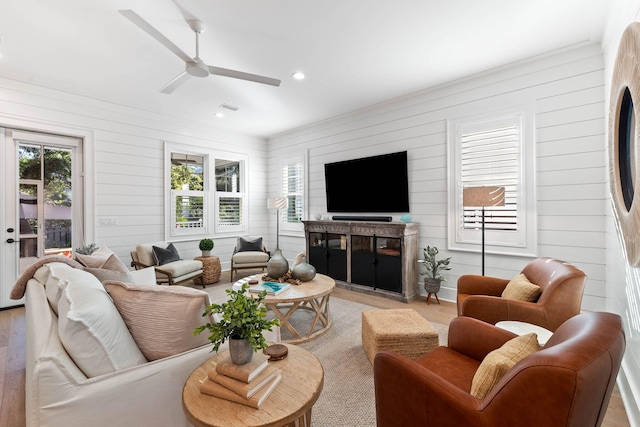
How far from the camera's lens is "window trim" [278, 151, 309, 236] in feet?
18.8

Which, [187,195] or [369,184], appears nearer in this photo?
[369,184]

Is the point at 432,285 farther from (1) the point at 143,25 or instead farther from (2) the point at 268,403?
(1) the point at 143,25

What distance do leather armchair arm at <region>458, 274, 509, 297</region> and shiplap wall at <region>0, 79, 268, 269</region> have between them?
4574 mm

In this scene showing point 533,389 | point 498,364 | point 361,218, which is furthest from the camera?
point 361,218

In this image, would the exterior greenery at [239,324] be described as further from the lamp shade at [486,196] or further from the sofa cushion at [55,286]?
the lamp shade at [486,196]

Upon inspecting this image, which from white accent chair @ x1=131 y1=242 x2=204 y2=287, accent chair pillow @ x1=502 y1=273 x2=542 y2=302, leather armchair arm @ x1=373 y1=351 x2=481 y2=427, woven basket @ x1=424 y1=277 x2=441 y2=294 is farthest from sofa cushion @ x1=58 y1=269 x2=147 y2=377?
woven basket @ x1=424 y1=277 x2=441 y2=294

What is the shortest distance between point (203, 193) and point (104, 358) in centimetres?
474

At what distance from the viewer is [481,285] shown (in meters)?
2.64

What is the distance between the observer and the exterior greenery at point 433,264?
3826 mm

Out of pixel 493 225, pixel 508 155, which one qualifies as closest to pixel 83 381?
pixel 493 225

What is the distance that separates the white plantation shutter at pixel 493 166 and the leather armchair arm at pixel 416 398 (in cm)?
286

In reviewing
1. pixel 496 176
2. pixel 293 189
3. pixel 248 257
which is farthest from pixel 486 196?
pixel 293 189

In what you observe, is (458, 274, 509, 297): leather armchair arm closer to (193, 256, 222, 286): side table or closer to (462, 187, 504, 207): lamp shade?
(462, 187, 504, 207): lamp shade

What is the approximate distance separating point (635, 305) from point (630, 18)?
178 cm
